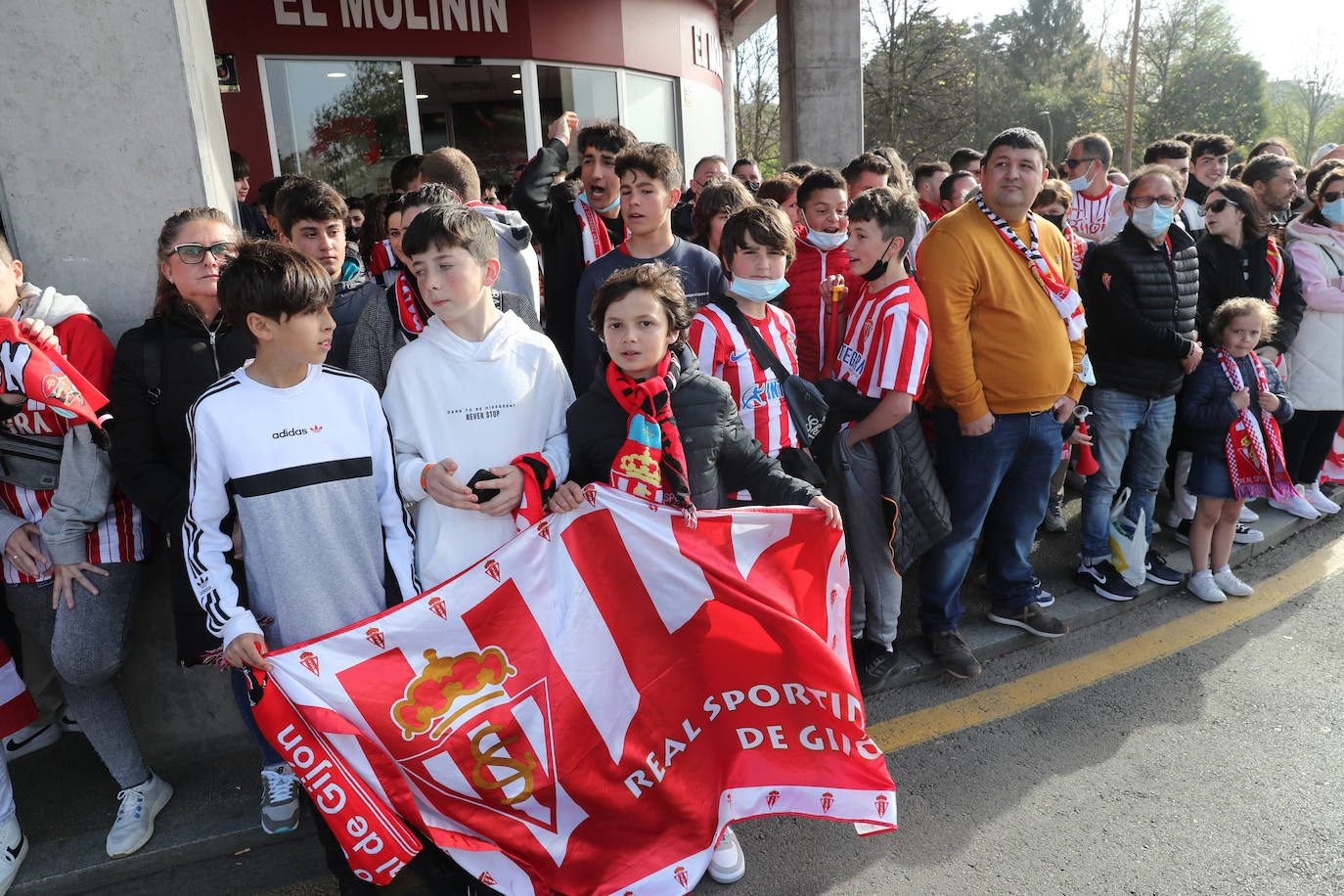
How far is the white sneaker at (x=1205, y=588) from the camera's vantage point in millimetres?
4605

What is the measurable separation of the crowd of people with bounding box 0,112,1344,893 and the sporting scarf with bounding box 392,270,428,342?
1 centimetres

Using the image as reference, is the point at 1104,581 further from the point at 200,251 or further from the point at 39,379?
the point at 39,379

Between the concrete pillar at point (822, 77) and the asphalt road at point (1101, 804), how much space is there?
416 inches

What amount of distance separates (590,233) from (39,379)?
2509 mm

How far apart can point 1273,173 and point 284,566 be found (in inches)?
272

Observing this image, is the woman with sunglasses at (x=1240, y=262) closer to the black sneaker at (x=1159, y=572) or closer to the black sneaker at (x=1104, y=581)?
the black sneaker at (x=1159, y=572)

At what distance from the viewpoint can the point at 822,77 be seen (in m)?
12.7

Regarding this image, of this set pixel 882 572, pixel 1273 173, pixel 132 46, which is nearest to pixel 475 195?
pixel 132 46

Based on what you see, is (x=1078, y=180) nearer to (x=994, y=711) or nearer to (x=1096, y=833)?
(x=994, y=711)

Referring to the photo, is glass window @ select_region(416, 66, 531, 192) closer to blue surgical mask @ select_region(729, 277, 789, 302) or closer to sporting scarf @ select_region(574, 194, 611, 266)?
sporting scarf @ select_region(574, 194, 611, 266)

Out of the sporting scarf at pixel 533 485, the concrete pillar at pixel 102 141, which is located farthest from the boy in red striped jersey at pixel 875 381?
the concrete pillar at pixel 102 141

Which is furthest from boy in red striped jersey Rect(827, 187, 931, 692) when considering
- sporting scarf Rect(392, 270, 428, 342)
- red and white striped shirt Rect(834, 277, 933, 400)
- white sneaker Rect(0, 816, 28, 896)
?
white sneaker Rect(0, 816, 28, 896)

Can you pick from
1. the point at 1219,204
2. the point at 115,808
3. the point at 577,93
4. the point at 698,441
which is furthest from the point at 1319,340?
the point at 577,93

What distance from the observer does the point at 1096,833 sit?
9.59 ft
